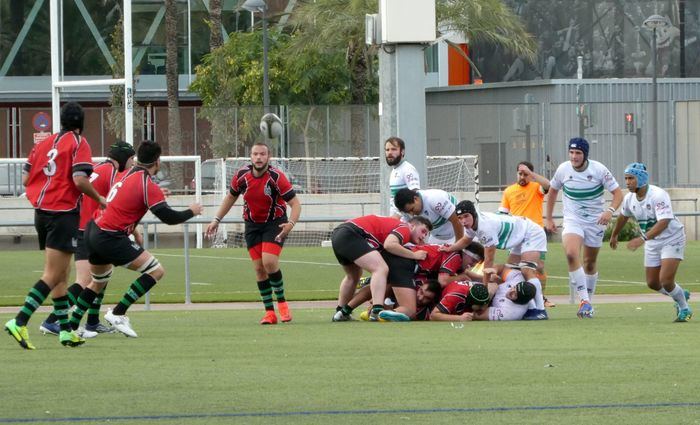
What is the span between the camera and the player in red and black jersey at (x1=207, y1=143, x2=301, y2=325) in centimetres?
1436

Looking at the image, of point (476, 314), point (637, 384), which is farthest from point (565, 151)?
point (637, 384)

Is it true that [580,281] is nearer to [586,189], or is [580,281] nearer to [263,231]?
[586,189]

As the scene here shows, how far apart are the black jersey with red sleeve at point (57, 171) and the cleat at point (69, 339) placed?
970mm

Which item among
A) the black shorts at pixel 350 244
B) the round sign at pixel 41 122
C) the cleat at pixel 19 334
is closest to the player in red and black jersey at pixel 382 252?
the black shorts at pixel 350 244

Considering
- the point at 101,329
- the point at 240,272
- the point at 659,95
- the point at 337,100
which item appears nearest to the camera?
the point at 101,329

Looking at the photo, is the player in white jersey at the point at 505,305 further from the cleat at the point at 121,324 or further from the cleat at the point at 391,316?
the cleat at the point at 121,324

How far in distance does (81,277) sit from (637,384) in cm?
641

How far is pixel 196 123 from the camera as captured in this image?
152 feet

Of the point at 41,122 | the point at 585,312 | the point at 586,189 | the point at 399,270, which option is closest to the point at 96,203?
the point at 399,270

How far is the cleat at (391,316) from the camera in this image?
14.6 metres

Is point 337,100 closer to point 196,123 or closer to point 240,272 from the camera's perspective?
point 196,123

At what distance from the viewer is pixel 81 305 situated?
41.1ft

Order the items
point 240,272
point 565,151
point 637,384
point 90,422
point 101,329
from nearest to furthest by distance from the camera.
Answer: point 90,422
point 637,384
point 101,329
point 240,272
point 565,151

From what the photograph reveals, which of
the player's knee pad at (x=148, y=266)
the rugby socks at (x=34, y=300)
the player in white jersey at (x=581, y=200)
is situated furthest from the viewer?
the player in white jersey at (x=581, y=200)
